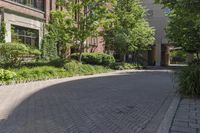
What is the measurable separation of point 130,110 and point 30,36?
61.7 ft

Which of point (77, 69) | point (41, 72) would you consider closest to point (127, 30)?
point (77, 69)

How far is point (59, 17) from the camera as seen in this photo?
23828mm

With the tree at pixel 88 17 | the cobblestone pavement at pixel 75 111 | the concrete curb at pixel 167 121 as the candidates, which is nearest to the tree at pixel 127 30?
the tree at pixel 88 17

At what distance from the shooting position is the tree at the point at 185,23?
9.57m

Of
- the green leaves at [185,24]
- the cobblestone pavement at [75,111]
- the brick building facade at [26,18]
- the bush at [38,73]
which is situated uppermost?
the brick building facade at [26,18]

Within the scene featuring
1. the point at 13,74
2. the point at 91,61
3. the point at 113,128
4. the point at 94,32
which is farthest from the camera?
the point at 91,61

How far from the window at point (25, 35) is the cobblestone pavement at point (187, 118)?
17.2 meters

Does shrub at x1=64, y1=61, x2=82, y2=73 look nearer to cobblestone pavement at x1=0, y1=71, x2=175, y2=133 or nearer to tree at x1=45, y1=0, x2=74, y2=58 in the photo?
tree at x1=45, y1=0, x2=74, y2=58

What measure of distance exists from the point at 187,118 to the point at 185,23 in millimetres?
12001

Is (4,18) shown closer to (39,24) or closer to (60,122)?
(39,24)

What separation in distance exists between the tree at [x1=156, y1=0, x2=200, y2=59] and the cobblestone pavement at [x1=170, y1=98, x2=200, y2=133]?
2786 mm

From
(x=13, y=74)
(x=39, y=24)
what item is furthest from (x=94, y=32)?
(x=13, y=74)

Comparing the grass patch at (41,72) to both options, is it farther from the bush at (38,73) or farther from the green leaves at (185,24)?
the green leaves at (185,24)

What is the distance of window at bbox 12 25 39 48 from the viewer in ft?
78.7
